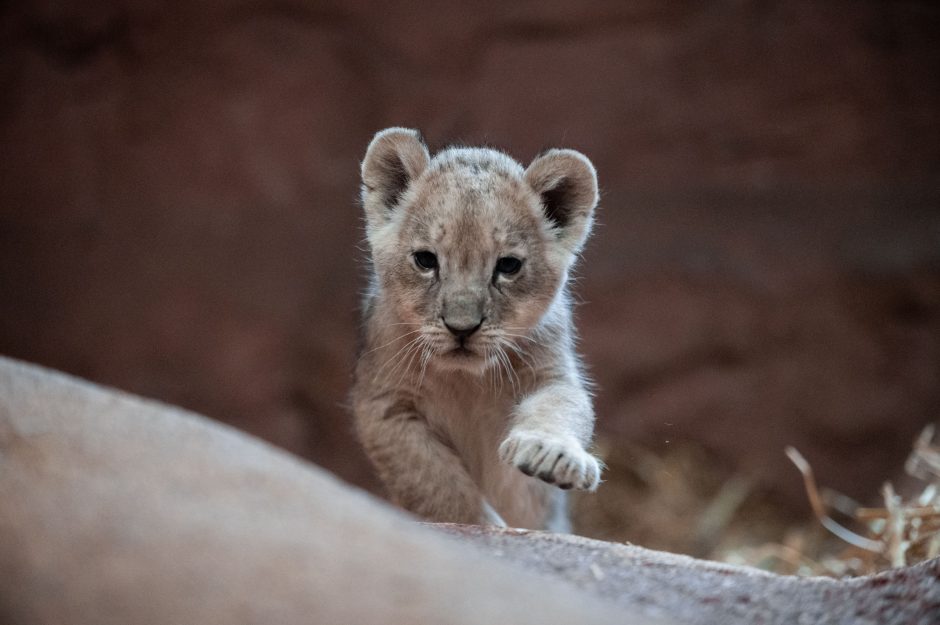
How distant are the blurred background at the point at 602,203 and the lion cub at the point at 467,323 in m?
3.01

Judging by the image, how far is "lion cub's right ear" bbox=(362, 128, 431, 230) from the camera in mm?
5055

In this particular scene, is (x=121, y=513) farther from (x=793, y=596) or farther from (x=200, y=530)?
(x=793, y=596)

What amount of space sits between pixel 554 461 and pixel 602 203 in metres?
4.60

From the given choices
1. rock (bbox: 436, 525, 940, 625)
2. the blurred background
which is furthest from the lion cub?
the blurred background

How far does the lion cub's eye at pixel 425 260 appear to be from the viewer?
15.5 feet

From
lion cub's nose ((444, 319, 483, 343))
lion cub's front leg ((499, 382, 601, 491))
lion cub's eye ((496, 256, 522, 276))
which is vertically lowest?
lion cub's front leg ((499, 382, 601, 491))

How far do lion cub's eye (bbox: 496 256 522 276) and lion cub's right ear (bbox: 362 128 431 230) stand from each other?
72cm

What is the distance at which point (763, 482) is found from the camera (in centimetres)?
838

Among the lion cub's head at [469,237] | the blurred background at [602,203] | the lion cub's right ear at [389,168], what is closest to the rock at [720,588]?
the lion cub's head at [469,237]

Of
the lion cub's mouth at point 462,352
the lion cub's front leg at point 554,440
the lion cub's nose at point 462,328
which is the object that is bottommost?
the lion cub's front leg at point 554,440

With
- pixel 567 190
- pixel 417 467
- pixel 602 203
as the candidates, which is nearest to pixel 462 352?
pixel 417 467

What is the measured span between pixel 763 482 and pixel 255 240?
4.48 meters

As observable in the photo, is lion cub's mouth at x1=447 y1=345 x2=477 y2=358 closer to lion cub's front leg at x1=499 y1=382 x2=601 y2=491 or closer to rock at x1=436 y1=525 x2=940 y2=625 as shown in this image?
lion cub's front leg at x1=499 y1=382 x2=601 y2=491

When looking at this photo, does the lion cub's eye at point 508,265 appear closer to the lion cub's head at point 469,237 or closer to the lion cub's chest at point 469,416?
the lion cub's head at point 469,237
